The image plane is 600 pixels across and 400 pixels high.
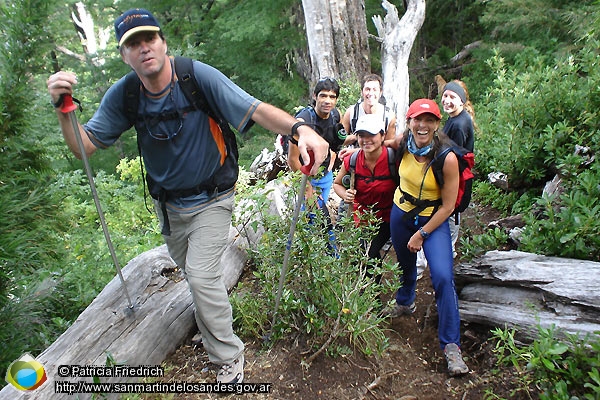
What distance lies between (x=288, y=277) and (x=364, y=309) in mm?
647

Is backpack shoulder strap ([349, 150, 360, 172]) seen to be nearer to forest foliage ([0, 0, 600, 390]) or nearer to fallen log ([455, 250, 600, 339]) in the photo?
fallen log ([455, 250, 600, 339])

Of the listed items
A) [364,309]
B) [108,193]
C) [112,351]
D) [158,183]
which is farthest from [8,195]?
[108,193]

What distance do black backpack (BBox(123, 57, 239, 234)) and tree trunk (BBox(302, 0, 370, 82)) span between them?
7.29 meters

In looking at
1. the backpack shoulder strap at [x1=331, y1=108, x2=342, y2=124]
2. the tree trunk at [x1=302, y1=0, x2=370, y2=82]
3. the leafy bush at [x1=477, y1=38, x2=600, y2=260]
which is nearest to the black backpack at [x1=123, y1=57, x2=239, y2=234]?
the backpack shoulder strap at [x1=331, y1=108, x2=342, y2=124]

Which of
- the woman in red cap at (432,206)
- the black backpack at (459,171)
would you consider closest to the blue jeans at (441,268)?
the woman in red cap at (432,206)

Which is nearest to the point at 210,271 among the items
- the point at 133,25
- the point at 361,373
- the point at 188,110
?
the point at 188,110

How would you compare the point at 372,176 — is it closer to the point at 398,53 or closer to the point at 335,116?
the point at 335,116

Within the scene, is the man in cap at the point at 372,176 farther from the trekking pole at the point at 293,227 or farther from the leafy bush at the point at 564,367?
the leafy bush at the point at 564,367

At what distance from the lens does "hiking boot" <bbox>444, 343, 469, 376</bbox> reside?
329 centimetres

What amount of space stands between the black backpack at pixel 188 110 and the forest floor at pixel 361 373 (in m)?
1.12

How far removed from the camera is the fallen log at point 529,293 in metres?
3.00

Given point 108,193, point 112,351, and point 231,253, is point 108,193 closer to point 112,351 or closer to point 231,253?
point 231,253

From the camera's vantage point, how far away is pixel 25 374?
2607 mm

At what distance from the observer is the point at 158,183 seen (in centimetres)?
299
